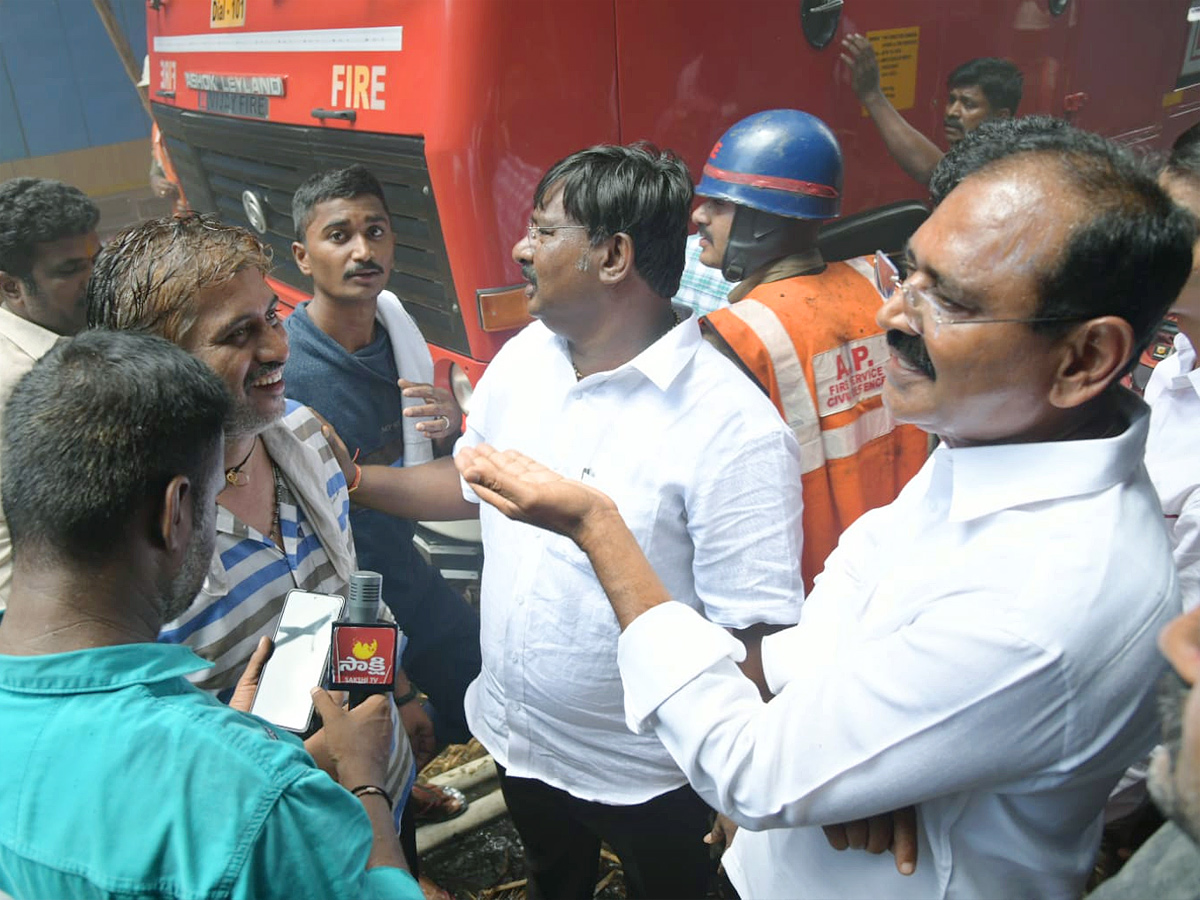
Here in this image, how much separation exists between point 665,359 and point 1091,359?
0.84m

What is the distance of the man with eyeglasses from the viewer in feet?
7.87

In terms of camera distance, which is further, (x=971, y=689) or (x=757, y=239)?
→ (x=757, y=239)

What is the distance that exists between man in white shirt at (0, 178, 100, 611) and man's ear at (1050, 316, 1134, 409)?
2.50 m

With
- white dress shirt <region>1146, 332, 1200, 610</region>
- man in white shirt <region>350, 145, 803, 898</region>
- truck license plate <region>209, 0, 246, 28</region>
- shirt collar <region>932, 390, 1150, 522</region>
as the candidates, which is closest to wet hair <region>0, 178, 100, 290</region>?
truck license plate <region>209, 0, 246, 28</region>

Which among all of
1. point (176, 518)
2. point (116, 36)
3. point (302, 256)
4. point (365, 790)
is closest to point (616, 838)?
point (365, 790)

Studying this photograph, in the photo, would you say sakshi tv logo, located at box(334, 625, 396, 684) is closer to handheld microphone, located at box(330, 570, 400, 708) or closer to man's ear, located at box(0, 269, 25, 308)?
handheld microphone, located at box(330, 570, 400, 708)

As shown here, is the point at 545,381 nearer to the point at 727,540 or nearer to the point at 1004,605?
the point at 727,540

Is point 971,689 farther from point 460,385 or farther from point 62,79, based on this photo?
point 62,79

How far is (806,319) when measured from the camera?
2441 millimetres

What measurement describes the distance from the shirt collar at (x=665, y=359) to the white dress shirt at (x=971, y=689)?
63 centimetres

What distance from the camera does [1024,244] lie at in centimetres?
117

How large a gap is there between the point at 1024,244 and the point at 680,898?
5.48 feet

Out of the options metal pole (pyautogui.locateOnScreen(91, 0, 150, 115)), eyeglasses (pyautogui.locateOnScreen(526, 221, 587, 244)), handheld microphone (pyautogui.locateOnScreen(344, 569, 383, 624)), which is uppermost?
metal pole (pyautogui.locateOnScreen(91, 0, 150, 115))

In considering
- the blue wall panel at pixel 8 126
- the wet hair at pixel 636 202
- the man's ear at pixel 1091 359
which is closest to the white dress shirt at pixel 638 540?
the wet hair at pixel 636 202
